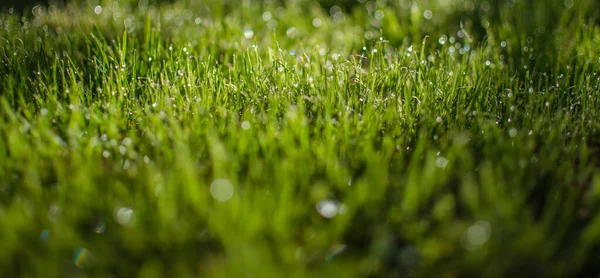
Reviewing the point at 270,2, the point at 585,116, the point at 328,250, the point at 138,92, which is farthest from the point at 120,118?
the point at 270,2

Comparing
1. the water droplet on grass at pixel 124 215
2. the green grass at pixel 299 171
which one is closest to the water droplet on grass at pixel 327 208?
the green grass at pixel 299 171

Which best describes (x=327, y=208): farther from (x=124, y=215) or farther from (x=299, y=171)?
(x=124, y=215)

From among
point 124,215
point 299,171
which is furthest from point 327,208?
point 124,215

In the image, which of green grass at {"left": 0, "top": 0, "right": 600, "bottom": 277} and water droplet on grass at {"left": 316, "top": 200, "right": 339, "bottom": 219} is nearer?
green grass at {"left": 0, "top": 0, "right": 600, "bottom": 277}

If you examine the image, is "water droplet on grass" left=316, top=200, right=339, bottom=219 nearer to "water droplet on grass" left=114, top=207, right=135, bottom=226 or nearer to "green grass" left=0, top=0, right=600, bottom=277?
"green grass" left=0, top=0, right=600, bottom=277

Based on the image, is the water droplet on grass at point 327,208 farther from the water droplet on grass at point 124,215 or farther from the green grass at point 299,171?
the water droplet on grass at point 124,215

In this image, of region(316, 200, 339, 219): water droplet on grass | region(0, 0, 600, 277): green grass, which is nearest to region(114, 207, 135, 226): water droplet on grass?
region(0, 0, 600, 277): green grass

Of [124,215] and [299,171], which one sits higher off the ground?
[299,171]

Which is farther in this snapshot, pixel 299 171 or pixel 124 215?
pixel 299 171
